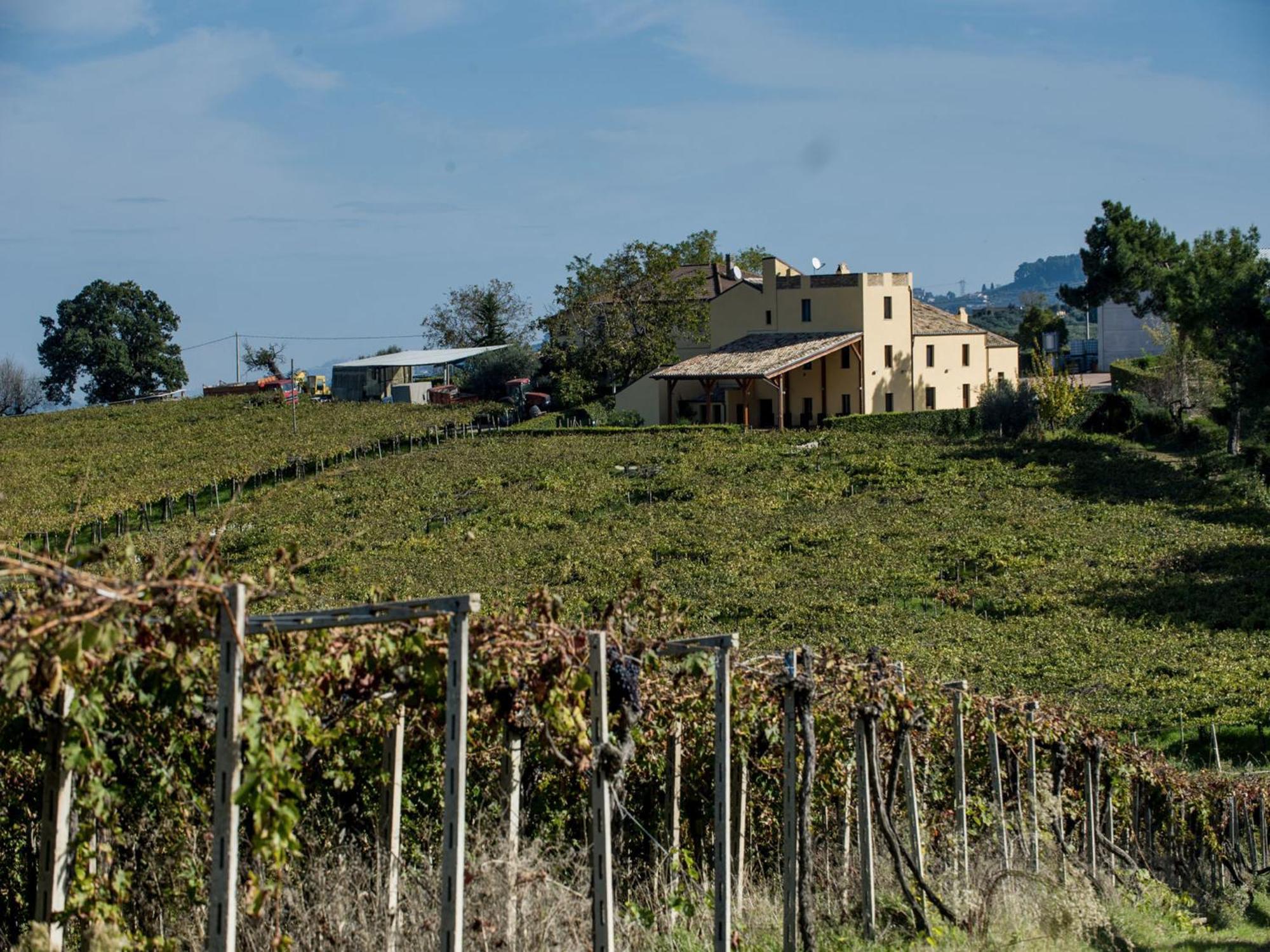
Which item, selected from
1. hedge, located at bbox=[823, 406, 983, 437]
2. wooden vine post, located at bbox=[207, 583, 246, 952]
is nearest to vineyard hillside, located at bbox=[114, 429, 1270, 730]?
hedge, located at bbox=[823, 406, 983, 437]

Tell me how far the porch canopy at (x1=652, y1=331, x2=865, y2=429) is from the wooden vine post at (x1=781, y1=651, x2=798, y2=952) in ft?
152

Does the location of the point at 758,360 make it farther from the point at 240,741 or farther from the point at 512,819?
the point at 240,741

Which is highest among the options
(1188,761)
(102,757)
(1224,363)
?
(1224,363)

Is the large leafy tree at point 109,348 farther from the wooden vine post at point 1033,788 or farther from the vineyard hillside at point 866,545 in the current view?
the wooden vine post at point 1033,788

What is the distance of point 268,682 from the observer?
17.5 feet

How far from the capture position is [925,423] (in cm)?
5109

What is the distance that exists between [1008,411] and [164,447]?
1351 inches

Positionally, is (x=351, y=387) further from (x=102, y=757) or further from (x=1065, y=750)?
(x=102, y=757)

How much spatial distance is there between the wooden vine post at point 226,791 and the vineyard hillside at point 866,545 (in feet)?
55.0

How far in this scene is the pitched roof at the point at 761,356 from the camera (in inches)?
2135

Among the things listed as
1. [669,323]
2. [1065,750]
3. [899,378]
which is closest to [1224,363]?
[899,378]

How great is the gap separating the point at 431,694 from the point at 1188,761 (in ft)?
51.1

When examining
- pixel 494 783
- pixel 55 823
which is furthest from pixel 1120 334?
pixel 55 823

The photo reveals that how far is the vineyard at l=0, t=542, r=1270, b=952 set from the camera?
4.84 m
